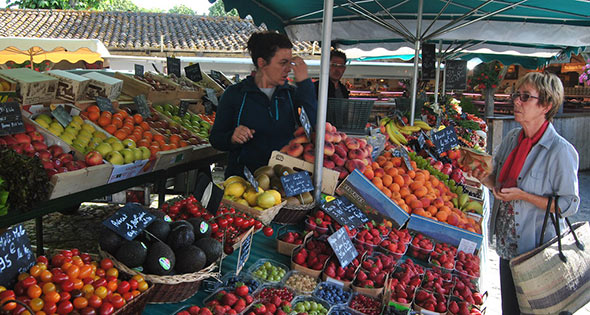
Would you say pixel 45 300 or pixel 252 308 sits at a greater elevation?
pixel 45 300

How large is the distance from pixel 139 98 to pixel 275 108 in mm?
1973

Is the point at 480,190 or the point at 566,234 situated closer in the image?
the point at 566,234

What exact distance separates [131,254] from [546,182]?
210cm

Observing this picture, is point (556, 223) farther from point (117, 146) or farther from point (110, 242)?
point (117, 146)

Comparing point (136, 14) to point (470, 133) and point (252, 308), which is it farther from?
point (252, 308)

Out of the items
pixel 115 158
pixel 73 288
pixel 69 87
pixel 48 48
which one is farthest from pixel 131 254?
pixel 48 48

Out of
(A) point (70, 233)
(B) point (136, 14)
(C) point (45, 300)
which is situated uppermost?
(B) point (136, 14)

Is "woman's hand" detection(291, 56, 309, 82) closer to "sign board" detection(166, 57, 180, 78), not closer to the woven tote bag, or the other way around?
the woven tote bag

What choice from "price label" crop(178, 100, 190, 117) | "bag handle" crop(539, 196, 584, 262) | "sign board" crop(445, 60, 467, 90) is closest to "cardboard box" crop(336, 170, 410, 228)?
"bag handle" crop(539, 196, 584, 262)

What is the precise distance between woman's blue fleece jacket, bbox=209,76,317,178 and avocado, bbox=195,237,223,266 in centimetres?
131

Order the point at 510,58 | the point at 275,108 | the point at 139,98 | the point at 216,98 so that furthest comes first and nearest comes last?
the point at 510,58 < the point at 216,98 < the point at 139,98 < the point at 275,108

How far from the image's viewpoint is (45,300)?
141 centimetres

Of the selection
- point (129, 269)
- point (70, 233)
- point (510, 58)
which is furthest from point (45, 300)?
point (510, 58)

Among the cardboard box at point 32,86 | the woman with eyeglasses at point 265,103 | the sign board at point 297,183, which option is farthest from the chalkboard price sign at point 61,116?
the sign board at point 297,183
